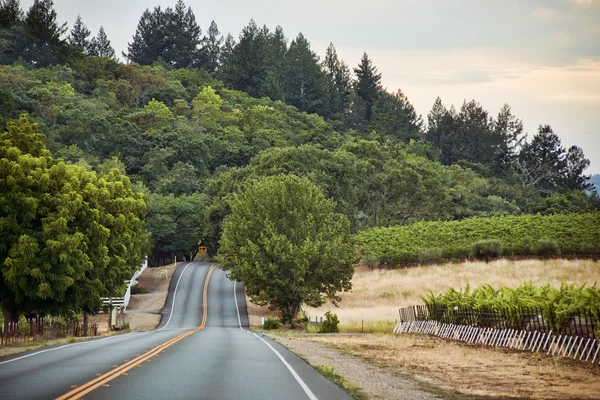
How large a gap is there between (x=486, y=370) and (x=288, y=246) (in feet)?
128

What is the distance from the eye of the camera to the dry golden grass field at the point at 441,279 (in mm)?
69125

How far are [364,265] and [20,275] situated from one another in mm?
57831

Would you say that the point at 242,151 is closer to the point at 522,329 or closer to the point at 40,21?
the point at 40,21

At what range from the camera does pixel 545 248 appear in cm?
8381

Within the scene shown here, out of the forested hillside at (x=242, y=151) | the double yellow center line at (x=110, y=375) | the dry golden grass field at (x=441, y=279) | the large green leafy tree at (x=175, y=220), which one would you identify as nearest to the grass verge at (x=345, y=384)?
the double yellow center line at (x=110, y=375)

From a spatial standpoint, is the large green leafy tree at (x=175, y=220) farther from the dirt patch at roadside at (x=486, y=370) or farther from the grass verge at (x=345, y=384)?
the grass verge at (x=345, y=384)

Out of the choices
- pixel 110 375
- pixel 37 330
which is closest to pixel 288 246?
pixel 37 330

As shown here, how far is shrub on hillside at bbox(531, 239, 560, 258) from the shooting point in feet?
273

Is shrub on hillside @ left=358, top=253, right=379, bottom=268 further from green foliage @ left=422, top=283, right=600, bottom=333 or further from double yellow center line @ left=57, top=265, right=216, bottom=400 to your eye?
double yellow center line @ left=57, top=265, right=216, bottom=400

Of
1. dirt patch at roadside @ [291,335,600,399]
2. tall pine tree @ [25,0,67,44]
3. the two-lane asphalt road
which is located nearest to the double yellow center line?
the two-lane asphalt road

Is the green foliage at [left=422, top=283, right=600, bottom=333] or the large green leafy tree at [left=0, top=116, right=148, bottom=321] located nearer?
the green foliage at [left=422, top=283, right=600, bottom=333]

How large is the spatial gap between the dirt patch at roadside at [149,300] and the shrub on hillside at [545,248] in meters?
40.3

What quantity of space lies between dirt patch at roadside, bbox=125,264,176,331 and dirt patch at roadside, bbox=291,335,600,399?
34988 millimetres

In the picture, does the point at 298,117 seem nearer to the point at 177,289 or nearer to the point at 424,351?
the point at 177,289
